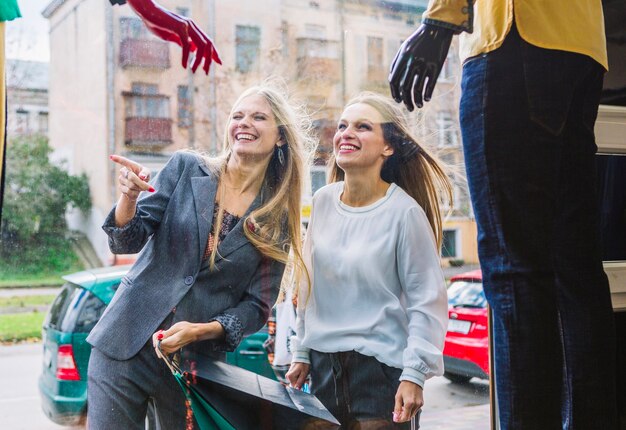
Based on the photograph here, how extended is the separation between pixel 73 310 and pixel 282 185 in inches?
19.0

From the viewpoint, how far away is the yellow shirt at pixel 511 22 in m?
1.38

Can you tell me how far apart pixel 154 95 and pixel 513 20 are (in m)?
0.70

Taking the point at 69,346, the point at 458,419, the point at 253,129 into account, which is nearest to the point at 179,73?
the point at 253,129

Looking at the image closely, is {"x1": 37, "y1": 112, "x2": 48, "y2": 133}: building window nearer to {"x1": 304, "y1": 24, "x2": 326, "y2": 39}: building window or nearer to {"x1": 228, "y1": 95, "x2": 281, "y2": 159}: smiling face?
{"x1": 228, "y1": 95, "x2": 281, "y2": 159}: smiling face

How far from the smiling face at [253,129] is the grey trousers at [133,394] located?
0.43 meters

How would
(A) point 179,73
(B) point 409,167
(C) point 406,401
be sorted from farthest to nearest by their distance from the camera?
(B) point 409,167 → (C) point 406,401 → (A) point 179,73

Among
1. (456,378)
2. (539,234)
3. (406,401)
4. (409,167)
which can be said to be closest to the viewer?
(539,234)

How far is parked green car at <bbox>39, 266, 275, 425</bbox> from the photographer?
4.47 feet

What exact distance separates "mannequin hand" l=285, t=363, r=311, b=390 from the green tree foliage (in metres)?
0.52

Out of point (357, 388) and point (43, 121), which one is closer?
point (43, 121)

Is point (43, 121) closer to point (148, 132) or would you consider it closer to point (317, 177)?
point (148, 132)

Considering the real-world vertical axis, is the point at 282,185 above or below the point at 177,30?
below

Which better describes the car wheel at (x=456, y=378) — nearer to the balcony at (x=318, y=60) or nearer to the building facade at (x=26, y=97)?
the balcony at (x=318, y=60)

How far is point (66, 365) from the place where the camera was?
4.50 feet
